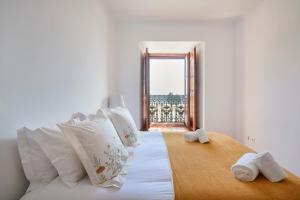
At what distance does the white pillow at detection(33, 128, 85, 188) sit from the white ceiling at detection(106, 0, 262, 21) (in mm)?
2809

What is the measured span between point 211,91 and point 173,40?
128 centimetres

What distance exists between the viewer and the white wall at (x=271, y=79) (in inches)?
105

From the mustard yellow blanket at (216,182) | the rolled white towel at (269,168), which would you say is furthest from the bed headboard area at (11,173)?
the rolled white towel at (269,168)

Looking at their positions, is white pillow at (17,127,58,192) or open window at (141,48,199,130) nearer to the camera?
white pillow at (17,127,58,192)

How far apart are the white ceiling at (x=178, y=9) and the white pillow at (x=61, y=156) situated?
2809 millimetres

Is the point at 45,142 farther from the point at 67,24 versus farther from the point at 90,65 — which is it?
the point at 90,65

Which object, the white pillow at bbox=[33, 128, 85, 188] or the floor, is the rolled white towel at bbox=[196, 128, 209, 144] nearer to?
the white pillow at bbox=[33, 128, 85, 188]

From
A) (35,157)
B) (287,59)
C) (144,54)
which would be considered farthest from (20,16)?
(144,54)

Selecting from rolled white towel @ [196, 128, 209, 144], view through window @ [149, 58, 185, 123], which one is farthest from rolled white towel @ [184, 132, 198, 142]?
view through window @ [149, 58, 185, 123]

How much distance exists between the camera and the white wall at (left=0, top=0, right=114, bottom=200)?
1196 mm

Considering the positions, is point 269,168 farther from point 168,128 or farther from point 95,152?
point 168,128

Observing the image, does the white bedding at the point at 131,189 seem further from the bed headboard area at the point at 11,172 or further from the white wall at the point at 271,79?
the white wall at the point at 271,79

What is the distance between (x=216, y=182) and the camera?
125cm

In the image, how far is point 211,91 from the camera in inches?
177
